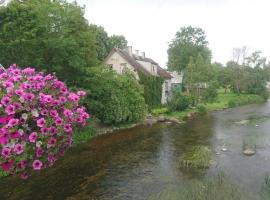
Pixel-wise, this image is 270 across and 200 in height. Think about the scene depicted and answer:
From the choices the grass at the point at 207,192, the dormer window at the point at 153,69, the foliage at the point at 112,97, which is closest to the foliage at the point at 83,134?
the foliage at the point at 112,97

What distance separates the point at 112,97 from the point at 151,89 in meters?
13.9

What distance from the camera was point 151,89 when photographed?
42688 mm

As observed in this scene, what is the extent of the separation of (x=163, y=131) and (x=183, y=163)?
1144 cm

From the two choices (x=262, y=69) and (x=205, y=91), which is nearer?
(x=205, y=91)

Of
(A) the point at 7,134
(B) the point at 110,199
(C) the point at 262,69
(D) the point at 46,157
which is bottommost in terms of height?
(B) the point at 110,199

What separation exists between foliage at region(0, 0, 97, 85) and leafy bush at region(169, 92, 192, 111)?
18.3 m

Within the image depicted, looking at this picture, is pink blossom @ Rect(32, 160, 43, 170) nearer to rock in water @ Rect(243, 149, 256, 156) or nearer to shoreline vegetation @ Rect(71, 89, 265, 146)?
rock in water @ Rect(243, 149, 256, 156)

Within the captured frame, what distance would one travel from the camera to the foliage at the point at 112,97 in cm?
2808

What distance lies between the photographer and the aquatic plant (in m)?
17.4

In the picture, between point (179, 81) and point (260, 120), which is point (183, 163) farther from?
point (179, 81)

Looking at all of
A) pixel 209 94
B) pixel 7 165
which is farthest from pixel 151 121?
pixel 7 165

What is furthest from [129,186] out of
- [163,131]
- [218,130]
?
[218,130]

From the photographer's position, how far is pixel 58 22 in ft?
88.5

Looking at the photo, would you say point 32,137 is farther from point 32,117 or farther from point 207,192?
point 207,192
